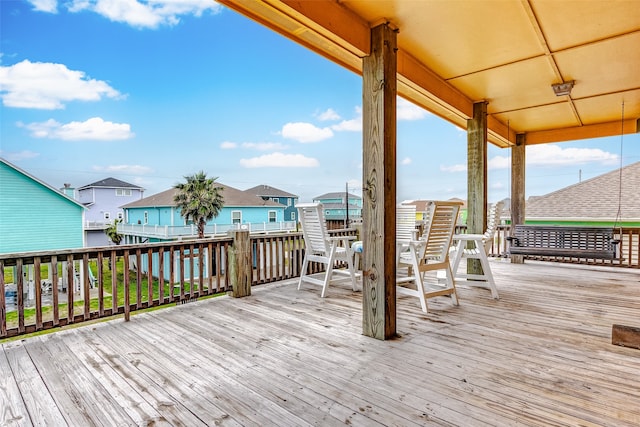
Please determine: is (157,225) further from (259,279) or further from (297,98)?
(297,98)

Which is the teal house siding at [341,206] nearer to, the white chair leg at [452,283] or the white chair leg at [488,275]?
the white chair leg at [488,275]

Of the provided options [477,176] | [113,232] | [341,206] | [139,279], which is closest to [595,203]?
[477,176]

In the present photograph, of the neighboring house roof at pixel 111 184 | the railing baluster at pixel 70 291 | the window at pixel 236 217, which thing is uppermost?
the neighboring house roof at pixel 111 184

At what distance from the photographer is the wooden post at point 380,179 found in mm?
2529

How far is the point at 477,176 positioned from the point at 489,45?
6.33ft

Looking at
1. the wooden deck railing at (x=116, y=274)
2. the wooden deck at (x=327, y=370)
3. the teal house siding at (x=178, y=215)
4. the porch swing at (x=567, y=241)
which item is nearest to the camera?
the wooden deck at (x=327, y=370)

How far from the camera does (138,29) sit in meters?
26.8

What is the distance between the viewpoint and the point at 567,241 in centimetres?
440

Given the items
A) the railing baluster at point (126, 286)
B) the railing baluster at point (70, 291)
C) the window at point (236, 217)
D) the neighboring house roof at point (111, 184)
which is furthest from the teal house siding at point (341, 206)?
the neighboring house roof at point (111, 184)

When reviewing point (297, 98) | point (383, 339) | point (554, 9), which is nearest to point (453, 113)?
point (554, 9)

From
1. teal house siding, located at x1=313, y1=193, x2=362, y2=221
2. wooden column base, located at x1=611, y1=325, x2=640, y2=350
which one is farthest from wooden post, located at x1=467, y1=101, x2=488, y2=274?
teal house siding, located at x1=313, y1=193, x2=362, y2=221

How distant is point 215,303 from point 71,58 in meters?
30.5

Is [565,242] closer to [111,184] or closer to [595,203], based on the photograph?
[595,203]

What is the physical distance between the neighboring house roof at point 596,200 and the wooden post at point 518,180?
2.28 metres
